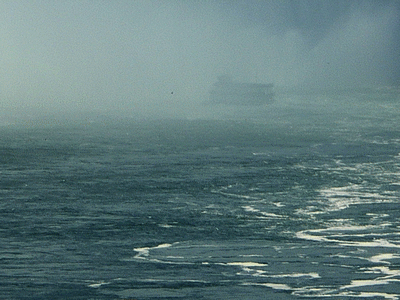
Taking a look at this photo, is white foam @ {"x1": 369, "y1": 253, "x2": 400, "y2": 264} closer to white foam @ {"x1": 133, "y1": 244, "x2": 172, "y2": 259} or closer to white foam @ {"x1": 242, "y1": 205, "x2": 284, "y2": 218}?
white foam @ {"x1": 133, "y1": 244, "x2": 172, "y2": 259}

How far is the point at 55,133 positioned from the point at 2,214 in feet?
204

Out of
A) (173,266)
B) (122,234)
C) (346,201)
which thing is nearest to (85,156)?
(346,201)

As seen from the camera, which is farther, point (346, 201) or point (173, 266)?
point (346, 201)

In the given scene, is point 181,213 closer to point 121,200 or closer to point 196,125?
point 121,200

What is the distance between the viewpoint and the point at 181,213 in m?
70.1

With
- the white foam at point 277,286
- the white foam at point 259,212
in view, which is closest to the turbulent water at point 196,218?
the white foam at point 277,286

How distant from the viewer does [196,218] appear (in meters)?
68.4

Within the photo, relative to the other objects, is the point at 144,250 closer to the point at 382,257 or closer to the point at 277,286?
the point at 277,286

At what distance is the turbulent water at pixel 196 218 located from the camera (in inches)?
2004

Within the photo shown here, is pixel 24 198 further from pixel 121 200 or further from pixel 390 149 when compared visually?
pixel 390 149

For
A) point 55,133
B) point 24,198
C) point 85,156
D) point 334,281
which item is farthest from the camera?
point 55,133

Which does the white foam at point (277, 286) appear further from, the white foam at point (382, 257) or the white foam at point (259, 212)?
the white foam at point (259, 212)

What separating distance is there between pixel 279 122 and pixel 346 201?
8173 cm

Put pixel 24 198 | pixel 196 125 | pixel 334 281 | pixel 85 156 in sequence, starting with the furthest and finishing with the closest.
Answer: pixel 196 125 → pixel 85 156 → pixel 24 198 → pixel 334 281
